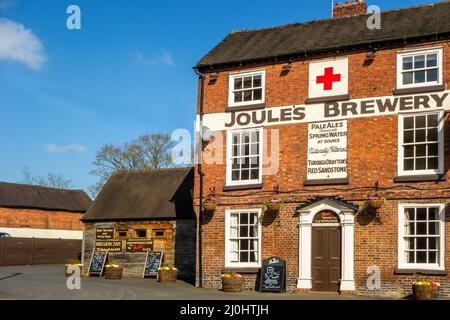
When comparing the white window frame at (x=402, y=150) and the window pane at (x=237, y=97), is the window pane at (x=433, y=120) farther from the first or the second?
the window pane at (x=237, y=97)

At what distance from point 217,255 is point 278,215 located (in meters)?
2.81

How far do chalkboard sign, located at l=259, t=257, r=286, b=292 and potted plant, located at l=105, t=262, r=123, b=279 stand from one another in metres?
7.88

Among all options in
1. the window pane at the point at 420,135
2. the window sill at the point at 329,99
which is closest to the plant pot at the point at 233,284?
the window sill at the point at 329,99

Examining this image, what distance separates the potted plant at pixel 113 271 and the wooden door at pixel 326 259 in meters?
9.59

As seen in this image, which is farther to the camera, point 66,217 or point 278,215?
point 66,217

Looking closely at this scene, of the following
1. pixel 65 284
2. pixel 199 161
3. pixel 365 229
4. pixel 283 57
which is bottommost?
pixel 65 284

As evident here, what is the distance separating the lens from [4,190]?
5128 centimetres

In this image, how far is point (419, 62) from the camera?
21.7 meters

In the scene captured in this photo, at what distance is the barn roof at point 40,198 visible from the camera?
5081 centimetres

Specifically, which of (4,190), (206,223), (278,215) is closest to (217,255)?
(206,223)

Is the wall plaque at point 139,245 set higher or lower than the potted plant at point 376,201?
lower

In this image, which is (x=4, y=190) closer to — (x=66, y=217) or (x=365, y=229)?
(x=66, y=217)
